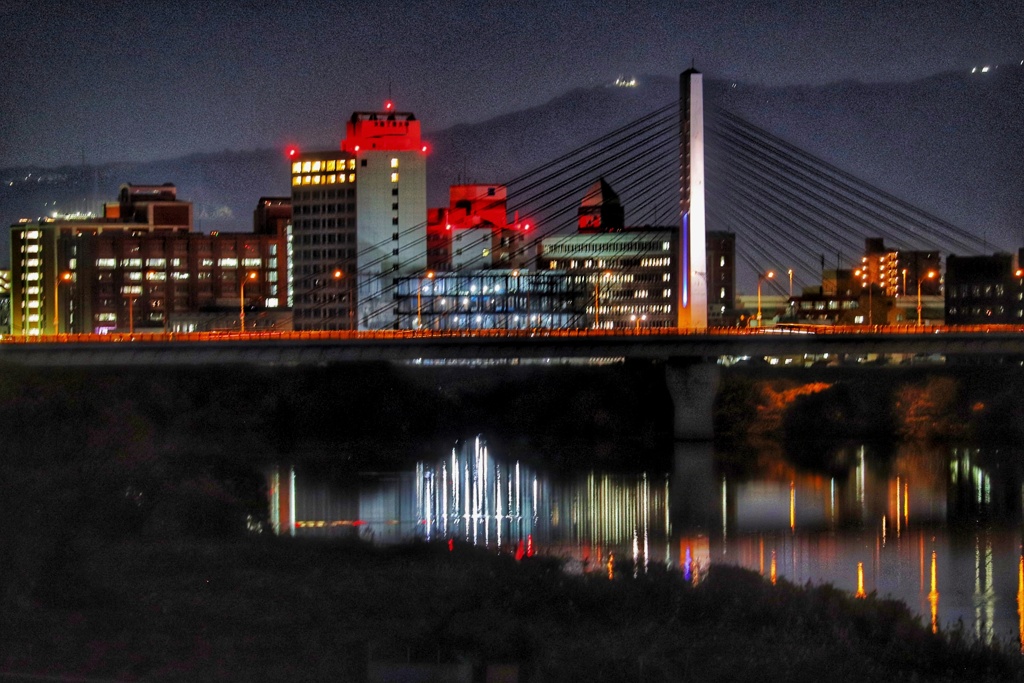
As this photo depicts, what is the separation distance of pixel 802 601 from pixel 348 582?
26.1 ft

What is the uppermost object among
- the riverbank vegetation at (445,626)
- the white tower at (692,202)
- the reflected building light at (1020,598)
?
the white tower at (692,202)

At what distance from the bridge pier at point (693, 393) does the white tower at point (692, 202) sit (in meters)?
4.68

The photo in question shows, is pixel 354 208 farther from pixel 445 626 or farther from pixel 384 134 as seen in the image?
pixel 445 626

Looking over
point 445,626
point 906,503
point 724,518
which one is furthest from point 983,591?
point 906,503

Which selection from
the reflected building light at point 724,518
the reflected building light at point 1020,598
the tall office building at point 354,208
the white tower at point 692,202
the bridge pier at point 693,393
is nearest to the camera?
the reflected building light at point 1020,598

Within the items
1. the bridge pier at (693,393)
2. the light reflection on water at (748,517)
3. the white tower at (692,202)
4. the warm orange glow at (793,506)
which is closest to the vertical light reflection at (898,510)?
the light reflection on water at (748,517)

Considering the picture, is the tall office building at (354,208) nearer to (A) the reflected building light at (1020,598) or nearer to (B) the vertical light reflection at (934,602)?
(A) the reflected building light at (1020,598)

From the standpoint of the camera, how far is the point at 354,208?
136 metres

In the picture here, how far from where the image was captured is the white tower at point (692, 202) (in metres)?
52.8

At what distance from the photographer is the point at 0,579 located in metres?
19.9

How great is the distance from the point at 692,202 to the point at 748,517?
17654 mm

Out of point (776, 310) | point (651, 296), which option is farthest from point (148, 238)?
point (776, 310)

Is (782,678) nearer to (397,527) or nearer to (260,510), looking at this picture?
(397,527)

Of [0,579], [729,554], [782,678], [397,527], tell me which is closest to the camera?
[782,678]
